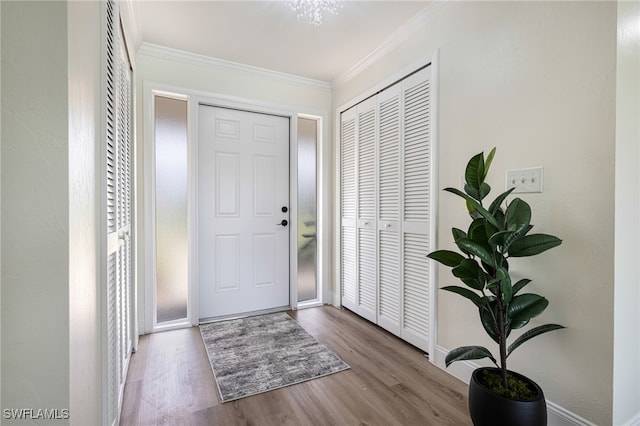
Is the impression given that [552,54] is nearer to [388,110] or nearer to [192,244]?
[388,110]

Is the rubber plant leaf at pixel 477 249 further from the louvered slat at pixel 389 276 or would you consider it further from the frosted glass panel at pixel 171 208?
the frosted glass panel at pixel 171 208

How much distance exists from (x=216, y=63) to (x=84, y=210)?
7.86 feet

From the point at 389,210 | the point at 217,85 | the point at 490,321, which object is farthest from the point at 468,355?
the point at 217,85

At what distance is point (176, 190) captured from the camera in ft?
9.21

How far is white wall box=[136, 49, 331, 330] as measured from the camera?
103 inches

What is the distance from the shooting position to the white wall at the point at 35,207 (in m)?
0.74

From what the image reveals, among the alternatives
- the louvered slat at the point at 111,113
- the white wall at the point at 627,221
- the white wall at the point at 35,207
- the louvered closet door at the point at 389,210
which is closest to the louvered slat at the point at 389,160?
the louvered closet door at the point at 389,210

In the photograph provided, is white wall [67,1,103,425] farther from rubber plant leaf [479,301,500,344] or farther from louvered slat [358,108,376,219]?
louvered slat [358,108,376,219]

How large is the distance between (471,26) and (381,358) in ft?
7.72

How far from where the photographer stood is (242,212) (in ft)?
10.2

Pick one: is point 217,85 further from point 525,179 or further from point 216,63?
point 525,179

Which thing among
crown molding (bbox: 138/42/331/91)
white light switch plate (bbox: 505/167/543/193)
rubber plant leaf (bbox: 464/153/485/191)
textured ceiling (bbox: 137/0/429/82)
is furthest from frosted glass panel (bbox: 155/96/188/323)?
white light switch plate (bbox: 505/167/543/193)

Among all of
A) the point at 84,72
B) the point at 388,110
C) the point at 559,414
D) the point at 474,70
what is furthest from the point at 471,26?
the point at 559,414

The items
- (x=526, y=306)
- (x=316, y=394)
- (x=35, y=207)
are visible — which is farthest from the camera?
(x=316, y=394)
